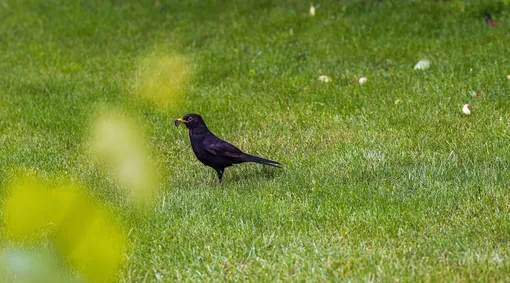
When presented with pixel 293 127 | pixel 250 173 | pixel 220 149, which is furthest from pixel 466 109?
pixel 220 149

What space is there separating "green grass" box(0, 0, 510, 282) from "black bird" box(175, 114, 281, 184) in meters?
0.19

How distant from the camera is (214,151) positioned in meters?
5.70

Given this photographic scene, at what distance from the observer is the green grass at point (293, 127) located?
455cm

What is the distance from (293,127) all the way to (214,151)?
1552 millimetres

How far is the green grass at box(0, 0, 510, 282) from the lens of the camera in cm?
455

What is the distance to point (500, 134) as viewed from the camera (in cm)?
633

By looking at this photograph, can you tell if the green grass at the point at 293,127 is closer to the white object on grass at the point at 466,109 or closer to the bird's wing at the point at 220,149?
the white object on grass at the point at 466,109

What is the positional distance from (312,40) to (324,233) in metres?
5.28

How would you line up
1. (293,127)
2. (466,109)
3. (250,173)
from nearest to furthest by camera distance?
(250,173), (466,109), (293,127)

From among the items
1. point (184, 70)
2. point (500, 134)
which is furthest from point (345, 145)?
point (184, 70)

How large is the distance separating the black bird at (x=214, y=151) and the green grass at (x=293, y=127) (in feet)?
0.63

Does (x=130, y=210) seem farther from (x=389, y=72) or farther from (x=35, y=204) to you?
(x=389, y=72)

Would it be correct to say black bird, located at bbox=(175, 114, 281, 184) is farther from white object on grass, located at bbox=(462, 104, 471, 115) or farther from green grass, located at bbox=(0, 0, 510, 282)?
white object on grass, located at bbox=(462, 104, 471, 115)

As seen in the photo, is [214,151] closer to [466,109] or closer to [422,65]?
[466,109]
